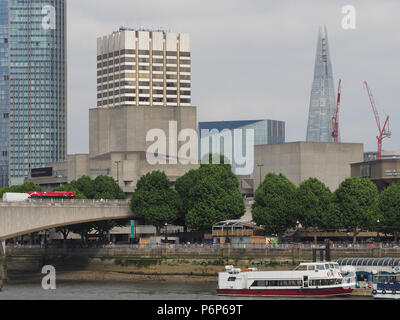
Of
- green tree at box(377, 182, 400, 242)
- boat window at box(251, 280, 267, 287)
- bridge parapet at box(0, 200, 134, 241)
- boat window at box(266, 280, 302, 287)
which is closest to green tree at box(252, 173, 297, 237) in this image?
green tree at box(377, 182, 400, 242)

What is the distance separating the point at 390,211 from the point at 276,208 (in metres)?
21.1

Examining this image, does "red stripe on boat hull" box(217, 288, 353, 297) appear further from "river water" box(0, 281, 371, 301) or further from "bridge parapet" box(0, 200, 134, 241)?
"bridge parapet" box(0, 200, 134, 241)

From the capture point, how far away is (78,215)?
7549 inches

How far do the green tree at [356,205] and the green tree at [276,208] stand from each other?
896cm

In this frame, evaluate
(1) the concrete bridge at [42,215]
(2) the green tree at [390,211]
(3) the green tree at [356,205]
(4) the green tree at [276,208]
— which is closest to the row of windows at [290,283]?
(3) the green tree at [356,205]

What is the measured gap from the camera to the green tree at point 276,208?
634 ft

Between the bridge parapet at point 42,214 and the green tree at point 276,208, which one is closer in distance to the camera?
the bridge parapet at point 42,214

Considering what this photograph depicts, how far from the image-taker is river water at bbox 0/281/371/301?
14338cm

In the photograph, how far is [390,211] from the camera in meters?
184

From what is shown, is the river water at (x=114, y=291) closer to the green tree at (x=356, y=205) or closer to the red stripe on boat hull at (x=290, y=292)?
the red stripe on boat hull at (x=290, y=292)

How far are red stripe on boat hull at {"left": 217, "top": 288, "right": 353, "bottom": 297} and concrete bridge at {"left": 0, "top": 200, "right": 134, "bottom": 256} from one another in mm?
46330
